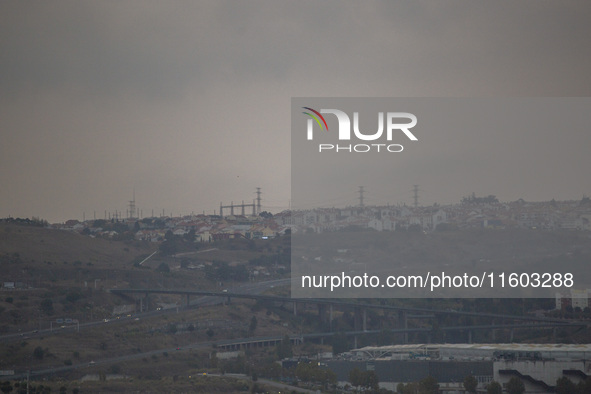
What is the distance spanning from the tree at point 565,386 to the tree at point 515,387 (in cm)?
71

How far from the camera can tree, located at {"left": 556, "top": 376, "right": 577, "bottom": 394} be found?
60.4 feet

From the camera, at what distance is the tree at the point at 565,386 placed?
18406mm

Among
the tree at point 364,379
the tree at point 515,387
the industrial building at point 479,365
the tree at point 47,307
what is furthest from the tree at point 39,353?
the tree at point 515,387

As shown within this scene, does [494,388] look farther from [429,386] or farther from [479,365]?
[479,365]

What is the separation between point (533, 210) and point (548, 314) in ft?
38.8

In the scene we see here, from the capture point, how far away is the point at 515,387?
61.6ft

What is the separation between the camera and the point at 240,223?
190ft

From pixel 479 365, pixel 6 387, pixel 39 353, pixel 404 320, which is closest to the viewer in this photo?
pixel 6 387

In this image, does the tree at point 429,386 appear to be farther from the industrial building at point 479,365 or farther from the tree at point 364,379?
the tree at point 364,379

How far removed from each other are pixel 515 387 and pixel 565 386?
0.99 metres

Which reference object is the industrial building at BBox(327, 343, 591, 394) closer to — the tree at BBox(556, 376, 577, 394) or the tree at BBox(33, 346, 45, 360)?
the tree at BBox(556, 376, 577, 394)

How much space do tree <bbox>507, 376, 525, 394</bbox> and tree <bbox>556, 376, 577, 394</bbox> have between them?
0.71 meters

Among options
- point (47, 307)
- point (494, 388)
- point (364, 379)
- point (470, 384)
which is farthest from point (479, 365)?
point (47, 307)

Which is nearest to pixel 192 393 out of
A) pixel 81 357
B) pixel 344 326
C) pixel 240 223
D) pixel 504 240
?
pixel 81 357
